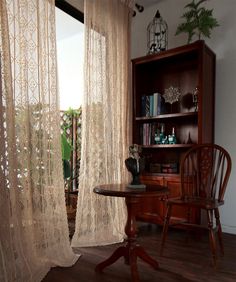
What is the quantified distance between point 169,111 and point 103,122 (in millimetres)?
976

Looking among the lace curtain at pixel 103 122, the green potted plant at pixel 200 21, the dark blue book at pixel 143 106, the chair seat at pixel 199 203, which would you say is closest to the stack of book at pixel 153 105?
the dark blue book at pixel 143 106

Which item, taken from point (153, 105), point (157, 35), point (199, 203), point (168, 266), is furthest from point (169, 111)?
point (168, 266)

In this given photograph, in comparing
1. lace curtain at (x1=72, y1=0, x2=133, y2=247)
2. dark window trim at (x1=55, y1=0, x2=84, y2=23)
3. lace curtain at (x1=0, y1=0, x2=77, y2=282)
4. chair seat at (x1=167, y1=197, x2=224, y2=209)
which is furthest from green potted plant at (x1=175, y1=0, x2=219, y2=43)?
chair seat at (x1=167, y1=197, x2=224, y2=209)

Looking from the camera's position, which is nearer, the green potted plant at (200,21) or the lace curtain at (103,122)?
the lace curtain at (103,122)

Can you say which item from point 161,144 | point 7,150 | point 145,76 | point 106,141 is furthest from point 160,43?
point 7,150

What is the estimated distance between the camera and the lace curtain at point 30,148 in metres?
1.55

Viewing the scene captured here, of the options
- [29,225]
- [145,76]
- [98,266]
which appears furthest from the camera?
[145,76]

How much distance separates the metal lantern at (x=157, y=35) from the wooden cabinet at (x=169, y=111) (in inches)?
6.8

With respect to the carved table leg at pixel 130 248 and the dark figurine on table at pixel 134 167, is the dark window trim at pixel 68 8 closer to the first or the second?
the dark figurine on table at pixel 134 167

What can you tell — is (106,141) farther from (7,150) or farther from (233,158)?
(233,158)

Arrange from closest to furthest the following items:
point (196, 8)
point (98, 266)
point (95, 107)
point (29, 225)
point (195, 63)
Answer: point (29, 225), point (98, 266), point (95, 107), point (196, 8), point (195, 63)

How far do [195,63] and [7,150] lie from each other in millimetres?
2249

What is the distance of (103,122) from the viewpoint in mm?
2402

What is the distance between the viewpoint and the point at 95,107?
7.70 ft
